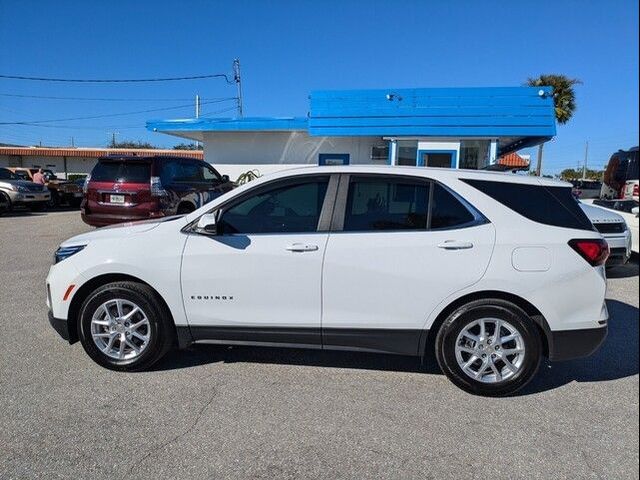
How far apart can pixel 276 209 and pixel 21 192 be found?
1746 centimetres

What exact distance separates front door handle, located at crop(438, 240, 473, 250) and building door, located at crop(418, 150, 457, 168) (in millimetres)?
11088

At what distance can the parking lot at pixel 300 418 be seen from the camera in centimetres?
266

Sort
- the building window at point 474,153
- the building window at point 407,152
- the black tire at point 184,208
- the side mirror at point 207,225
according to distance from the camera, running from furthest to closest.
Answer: the building window at point 407,152 → the building window at point 474,153 → the black tire at point 184,208 → the side mirror at point 207,225

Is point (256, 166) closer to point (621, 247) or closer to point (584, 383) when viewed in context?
point (621, 247)

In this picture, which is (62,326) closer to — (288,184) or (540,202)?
(288,184)


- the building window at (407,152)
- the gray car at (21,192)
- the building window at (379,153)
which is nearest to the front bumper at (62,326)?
the building window at (407,152)

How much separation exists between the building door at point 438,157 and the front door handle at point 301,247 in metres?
11.3

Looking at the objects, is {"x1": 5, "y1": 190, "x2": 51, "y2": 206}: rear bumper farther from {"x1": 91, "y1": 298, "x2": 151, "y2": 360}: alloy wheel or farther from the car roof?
the car roof

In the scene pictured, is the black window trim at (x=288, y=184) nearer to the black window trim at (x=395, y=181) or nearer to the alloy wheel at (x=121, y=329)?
the black window trim at (x=395, y=181)

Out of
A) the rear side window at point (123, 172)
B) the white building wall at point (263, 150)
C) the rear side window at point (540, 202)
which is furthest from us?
the white building wall at point (263, 150)

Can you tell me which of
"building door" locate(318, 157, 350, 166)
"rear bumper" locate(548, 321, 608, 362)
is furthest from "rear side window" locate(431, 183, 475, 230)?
"building door" locate(318, 157, 350, 166)

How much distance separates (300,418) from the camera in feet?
10.3

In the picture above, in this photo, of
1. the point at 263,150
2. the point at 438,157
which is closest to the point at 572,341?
the point at 438,157

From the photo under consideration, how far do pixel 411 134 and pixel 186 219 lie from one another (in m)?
10.9
